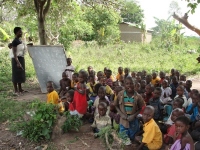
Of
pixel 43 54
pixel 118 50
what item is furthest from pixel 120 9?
pixel 118 50

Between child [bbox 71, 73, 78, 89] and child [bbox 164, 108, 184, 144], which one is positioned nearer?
child [bbox 164, 108, 184, 144]

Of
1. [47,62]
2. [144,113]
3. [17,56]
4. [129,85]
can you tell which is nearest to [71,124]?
[129,85]

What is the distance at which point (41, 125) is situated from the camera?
3754 mm

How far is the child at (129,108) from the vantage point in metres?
3.69

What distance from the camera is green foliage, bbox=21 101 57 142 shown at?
12.3 ft

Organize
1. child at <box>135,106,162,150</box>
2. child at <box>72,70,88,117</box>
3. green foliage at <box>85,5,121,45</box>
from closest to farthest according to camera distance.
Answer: child at <box>135,106,162,150</box> < child at <box>72,70,88,117</box> < green foliage at <box>85,5,121,45</box>

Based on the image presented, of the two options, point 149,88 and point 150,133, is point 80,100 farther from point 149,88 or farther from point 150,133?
point 150,133

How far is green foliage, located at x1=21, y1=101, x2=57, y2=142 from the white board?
301cm

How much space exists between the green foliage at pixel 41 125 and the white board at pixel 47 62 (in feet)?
9.88

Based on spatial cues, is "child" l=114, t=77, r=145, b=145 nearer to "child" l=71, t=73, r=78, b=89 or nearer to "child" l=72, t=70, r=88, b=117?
"child" l=72, t=70, r=88, b=117

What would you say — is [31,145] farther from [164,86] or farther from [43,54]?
[43,54]

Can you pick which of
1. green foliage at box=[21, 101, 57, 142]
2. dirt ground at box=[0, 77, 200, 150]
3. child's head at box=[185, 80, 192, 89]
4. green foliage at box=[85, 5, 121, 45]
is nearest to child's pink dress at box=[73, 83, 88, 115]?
dirt ground at box=[0, 77, 200, 150]

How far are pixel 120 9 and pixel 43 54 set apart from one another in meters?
3.17

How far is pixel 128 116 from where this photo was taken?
3715 millimetres
